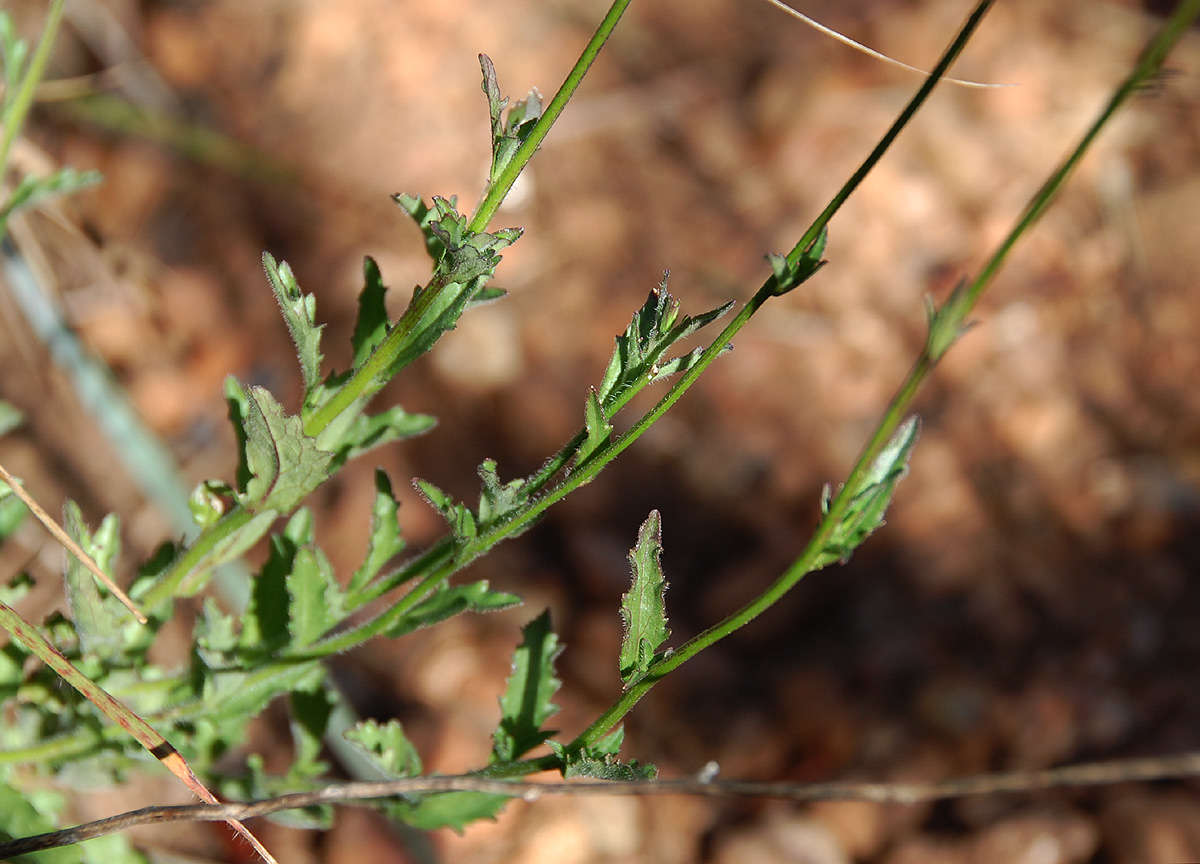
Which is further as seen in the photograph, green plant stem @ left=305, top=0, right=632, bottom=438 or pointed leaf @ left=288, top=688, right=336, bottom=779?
pointed leaf @ left=288, top=688, right=336, bottom=779

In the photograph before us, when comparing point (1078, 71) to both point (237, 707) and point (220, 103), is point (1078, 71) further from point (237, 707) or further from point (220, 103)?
point (237, 707)

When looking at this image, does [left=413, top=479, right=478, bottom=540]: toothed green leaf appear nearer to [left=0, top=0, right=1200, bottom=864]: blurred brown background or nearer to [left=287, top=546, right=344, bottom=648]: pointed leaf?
[left=287, top=546, right=344, bottom=648]: pointed leaf

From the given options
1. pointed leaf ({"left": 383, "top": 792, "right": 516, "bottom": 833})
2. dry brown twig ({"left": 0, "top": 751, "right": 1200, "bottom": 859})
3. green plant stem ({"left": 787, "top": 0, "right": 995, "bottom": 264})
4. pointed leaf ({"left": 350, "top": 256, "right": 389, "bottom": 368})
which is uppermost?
pointed leaf ({"left": 350, "top": 256, "right": 389, "bottom": 368})

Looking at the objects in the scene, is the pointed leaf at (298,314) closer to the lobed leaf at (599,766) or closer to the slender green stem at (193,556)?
the slender green stem at (193,556)

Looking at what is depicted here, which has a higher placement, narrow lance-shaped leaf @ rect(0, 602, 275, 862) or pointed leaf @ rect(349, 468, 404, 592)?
pointed leaf @ rect(349, 468, 404, 592)

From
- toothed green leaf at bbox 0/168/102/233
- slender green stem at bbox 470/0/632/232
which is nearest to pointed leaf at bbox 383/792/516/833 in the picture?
slender green stem at bbox 470/0/632/232

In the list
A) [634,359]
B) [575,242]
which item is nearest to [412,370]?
[575,242]

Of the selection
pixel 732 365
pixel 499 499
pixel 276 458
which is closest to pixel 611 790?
pixel 499 499
